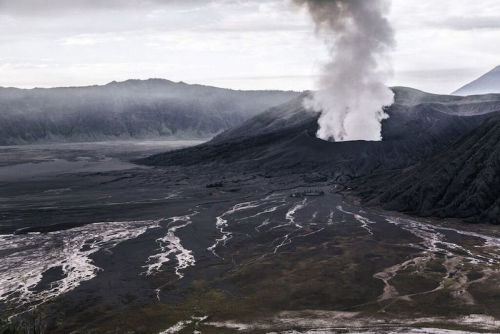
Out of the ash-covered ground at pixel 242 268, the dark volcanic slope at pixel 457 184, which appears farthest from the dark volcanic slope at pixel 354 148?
the ash-covered ground at pixel 242 268

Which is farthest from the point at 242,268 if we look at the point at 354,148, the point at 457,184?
the point at 354,148

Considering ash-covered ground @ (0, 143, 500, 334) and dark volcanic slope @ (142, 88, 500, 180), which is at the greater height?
dark volcanic slope @ (142, 88, 500, 180)

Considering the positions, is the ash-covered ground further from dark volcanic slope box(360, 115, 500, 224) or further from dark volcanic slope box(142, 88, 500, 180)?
dark volcanic slope box(142, 88, 500, 180)

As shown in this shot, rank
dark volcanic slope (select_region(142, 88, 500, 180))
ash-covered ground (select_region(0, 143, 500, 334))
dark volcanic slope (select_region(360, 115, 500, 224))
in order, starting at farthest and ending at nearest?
dark volcanic slope (select_region(142, 88, 500, 180)) → dark volcanic slope (select_region(360, 115, 500, 224)) → ash-covered ground (select_region(0, 143, 500, 334))

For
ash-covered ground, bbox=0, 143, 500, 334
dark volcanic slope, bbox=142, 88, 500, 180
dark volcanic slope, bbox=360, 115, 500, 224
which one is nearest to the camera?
ash-covered ground, bbox=0, 143, 500, 334

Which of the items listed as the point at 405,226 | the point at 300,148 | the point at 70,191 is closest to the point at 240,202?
the point at 405,226

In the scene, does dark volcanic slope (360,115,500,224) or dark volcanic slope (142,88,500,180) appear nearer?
dark volcanic slope (360,115,500,224)

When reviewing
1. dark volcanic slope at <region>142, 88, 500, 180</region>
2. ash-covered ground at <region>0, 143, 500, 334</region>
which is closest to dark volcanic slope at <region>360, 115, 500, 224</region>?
ash-covered ground at <region>0, 143, 500, 334</region>
